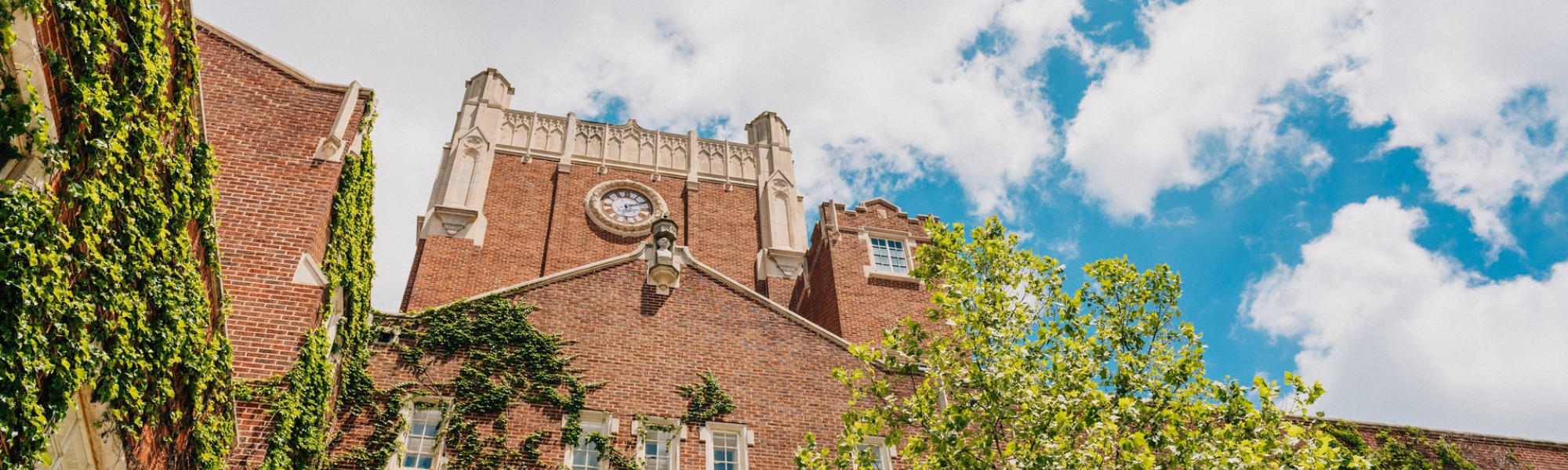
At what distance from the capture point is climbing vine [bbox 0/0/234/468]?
612 centimetres

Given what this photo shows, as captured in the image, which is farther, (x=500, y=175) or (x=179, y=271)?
(x=500, y=175)

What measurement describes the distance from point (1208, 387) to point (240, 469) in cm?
1238

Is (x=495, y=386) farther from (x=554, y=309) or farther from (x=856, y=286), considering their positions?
(x=856, y=286)

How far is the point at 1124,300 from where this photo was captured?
1394 centimetres

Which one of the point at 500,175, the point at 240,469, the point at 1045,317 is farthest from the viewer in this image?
the point at 500,175

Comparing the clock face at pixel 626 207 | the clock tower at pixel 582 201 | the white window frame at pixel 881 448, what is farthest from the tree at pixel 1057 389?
the clock face at pixel 626 207

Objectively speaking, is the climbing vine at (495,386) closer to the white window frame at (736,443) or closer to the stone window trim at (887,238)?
the white window frame at (736,443)

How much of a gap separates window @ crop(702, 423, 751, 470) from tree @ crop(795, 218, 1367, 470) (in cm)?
245

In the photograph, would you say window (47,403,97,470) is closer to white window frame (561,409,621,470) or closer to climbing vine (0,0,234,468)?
climbing vine (0,0,234,468)

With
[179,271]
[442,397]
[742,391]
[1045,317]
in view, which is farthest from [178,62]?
[1045,317]

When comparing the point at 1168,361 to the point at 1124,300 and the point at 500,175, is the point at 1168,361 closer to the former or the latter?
the point at 1124,300

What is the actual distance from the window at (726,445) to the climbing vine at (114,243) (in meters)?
7.49

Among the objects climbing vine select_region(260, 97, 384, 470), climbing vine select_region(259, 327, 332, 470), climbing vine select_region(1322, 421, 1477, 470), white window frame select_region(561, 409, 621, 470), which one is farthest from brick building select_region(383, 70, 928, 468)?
climbing vine select_region(1322, 421, 1477, 470)

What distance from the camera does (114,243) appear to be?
293 inches
